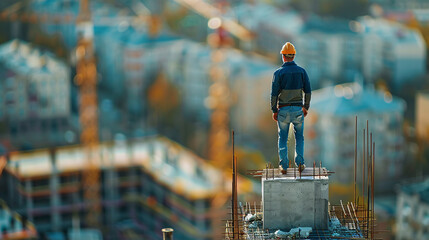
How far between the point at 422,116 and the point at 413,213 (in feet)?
34.2

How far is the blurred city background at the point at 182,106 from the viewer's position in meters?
28.5

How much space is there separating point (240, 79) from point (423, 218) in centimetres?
1372

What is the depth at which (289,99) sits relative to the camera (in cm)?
543

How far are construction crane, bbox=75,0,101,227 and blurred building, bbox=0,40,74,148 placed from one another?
1138 mm

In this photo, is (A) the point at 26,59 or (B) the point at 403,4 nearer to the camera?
(A) the point at 26,59

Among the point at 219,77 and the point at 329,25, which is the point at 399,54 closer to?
the point at 329,25

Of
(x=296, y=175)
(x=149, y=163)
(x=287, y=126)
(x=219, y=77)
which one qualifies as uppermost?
(x=219, y=77)

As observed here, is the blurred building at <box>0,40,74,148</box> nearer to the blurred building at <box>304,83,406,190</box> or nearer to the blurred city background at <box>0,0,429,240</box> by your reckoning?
the blurred city background at <box>0,0,429,240</box>

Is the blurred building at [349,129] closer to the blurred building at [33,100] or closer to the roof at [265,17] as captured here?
the roof at [265,17]

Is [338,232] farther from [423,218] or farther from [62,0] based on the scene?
[62,0]

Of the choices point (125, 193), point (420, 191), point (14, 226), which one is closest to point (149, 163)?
point (125, 193)

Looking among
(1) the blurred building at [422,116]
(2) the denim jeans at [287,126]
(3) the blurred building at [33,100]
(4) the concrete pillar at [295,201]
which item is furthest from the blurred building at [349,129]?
(4) the concrete pillar at [295,201]

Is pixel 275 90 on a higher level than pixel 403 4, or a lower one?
lower

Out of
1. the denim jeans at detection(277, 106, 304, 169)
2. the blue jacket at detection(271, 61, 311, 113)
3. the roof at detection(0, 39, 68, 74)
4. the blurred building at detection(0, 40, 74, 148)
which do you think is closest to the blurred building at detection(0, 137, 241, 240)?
the blurred building at detection(0, 40, 74, 148)
